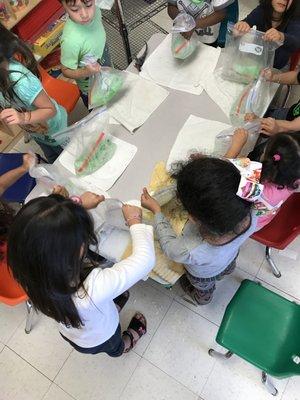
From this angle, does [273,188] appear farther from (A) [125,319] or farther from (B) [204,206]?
(A) [125,319]

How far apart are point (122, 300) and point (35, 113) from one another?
1026 mm

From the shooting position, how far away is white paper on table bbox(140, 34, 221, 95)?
166cm

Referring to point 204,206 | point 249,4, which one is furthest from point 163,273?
point 249,4

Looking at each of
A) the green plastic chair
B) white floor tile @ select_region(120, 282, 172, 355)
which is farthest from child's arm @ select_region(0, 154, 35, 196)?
the green plastic chair

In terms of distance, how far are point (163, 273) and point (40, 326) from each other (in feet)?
3.08

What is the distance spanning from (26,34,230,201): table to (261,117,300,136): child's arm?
0.55 ft

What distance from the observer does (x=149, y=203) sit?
1.27 metres

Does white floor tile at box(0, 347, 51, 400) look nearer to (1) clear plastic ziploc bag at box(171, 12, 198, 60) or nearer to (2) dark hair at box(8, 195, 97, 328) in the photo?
(2) dark hair at box(8, 195, 97, 328)

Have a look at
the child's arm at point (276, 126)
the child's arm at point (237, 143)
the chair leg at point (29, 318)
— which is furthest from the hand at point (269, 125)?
the chair leg at point (29, 318)

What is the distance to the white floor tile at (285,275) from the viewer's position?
1.88 meters

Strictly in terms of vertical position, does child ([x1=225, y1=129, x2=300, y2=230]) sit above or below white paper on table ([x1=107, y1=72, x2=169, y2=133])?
below

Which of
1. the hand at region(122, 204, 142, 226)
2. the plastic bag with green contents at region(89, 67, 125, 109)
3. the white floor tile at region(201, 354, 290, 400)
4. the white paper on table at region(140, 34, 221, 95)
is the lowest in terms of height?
the white floor tile at region(201, 354, 290, 400)

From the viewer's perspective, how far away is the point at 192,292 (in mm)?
1819

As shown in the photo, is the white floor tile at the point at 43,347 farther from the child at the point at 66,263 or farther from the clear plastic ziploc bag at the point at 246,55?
the clear plastic ziploc bag at the point at 246,55
